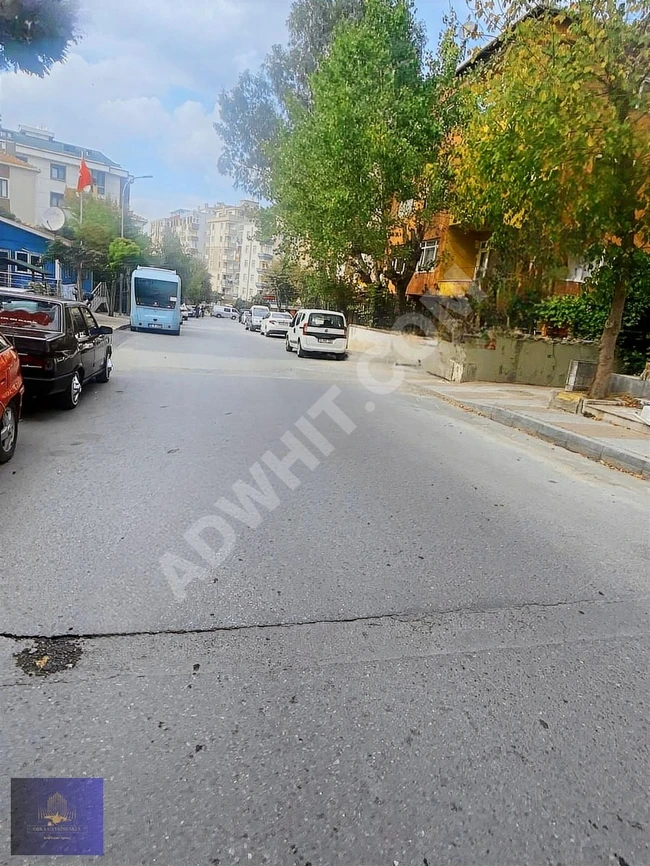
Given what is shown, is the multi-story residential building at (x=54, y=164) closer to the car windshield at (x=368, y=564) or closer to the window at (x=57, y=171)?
the window at (x=57, y=171)

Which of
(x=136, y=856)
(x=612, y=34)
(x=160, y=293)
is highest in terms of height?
(x=612, y=34)

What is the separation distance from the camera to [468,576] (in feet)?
12.7

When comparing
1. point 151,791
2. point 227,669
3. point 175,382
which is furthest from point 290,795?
point 175,382

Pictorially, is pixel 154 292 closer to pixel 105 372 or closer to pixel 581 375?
pixel 105 372

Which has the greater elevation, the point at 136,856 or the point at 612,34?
the point at 612,34

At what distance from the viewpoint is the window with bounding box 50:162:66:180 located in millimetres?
56656

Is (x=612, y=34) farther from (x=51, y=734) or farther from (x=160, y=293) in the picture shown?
(x=160, y=293)

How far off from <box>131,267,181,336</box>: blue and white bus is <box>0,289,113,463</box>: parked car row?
1637cm

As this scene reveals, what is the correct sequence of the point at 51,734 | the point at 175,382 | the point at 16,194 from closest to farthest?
the point at 51,734
the point at 175,382
the point at 16,194

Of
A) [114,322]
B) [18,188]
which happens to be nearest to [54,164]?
[18,188]

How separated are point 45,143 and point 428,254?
53.5 m

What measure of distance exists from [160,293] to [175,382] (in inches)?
599

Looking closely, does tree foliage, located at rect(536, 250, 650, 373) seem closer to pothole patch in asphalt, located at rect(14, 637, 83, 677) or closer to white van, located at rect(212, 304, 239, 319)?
pothole patch in asphalt, located at rect(14, 637, 83, 677)

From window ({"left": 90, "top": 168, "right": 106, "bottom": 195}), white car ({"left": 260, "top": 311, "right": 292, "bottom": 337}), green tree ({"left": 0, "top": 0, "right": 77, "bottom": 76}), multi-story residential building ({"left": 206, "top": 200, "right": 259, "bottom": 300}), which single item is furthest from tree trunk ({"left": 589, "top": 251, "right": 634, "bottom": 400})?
multi-story residential building ({"left": 206, "top": 200, "right": 259, "bottom": 300})
